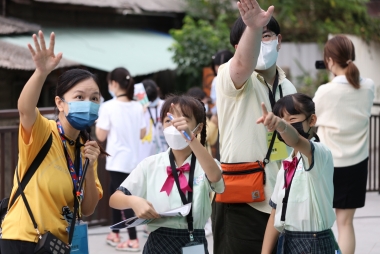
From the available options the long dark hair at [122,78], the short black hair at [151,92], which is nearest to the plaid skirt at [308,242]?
the long dark hair at [122,78]

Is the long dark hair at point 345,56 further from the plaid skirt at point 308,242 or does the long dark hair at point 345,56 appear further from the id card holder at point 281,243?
the id card holder at point 281,243

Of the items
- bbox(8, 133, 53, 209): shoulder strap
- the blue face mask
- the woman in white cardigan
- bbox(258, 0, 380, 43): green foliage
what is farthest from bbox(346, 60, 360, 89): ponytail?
bbox(258, 0, 380, 43): green foliage

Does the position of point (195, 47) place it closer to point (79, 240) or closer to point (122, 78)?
point (122, 78)

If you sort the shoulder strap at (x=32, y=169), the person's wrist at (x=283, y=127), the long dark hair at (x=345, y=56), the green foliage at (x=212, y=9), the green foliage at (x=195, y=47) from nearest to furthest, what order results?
1. the person's wrist at (x=283, y=127)
2. the shoulder strap at (x=32, y=169)
3. the long dark hair at (x=345, y=56)
4. the green foliage at (x=195, y=47)
5. the green foliage at (x=212, y=9)

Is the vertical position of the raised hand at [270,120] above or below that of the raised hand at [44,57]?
below

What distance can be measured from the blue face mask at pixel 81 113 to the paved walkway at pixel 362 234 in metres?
3.32

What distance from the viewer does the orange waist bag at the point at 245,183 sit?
→ 4.07 m

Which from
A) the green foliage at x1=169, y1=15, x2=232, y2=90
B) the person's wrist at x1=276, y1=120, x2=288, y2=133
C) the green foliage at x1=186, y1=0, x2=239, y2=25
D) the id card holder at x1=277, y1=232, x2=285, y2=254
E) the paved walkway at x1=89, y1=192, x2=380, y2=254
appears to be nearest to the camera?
the person's wrist at x1=276, y1=120, x2=288, y2=133

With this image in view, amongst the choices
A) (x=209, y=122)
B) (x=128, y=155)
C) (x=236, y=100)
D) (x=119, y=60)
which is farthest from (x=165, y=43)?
(x=236, y=100)

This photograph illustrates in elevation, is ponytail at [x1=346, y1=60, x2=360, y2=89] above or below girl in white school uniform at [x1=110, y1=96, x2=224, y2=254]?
above

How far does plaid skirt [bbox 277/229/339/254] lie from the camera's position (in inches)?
149

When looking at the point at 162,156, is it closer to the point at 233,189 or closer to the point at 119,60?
the point at 233,189

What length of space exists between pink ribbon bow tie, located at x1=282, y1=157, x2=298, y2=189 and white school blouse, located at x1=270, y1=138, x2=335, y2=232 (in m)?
0.02

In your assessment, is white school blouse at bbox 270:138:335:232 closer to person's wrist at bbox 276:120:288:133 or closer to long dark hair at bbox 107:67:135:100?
person's wrist at bbox 276:120:288:133
